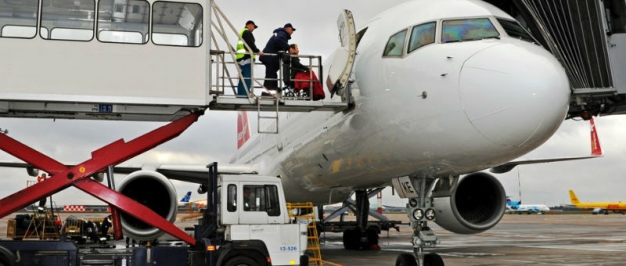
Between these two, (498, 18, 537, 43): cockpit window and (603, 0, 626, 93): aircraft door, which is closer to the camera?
(498, 18, 537, 43): cockpit window

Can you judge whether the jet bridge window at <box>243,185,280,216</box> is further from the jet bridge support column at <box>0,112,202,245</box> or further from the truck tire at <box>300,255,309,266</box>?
the jet bridge support column at <box>0,112,202,245</box>

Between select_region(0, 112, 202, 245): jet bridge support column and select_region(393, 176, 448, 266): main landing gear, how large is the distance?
9.97ft

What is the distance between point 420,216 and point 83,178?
14.4 ft

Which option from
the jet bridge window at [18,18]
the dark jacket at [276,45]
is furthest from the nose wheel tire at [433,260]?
the jet bridge window at [18,18]

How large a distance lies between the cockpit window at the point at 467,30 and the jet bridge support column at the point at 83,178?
413 centimetres

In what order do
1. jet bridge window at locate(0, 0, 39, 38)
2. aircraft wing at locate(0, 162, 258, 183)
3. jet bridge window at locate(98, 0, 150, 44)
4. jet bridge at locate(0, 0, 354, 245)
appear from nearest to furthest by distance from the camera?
jet bridge at locate(0, 0, 354, 245) < jet bridge window at locate(0, 0, 39, 38) < jet bridge window at locate(98, 0, 150, 44) < aircraft wing at locate(0, 162, 258, 183)

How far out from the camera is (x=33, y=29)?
292 inches

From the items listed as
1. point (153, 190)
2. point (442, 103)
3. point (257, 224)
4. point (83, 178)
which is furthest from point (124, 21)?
point (153, 190)

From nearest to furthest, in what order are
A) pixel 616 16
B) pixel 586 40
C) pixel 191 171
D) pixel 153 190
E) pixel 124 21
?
pixel 124 21 → pixel 586 40 → pixel 616 16 → pixel 153 190 → pixel 191 171

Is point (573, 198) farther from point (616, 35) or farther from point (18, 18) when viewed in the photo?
point (18, 18)

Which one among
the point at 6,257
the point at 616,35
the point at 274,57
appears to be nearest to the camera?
the point at 6,257

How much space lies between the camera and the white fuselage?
249 inches

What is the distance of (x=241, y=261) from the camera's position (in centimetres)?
760

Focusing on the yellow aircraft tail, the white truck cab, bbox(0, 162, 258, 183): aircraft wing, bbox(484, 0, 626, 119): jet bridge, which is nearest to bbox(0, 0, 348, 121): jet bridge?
the white truck cab
